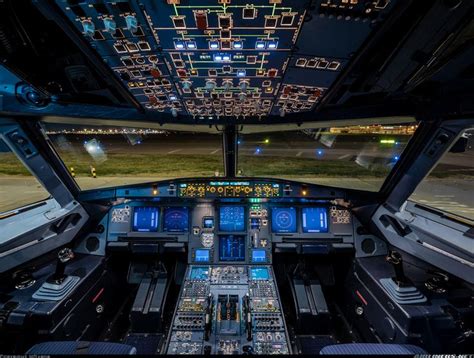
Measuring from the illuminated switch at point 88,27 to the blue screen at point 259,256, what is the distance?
2.68 meters

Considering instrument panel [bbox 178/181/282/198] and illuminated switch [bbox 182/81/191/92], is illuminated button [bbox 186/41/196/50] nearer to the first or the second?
illuminated switch [bbox 182/81/191/92]

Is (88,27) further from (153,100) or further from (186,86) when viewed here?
(153,100)

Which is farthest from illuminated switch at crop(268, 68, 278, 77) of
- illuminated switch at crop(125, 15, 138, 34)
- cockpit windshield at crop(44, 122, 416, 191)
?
cockpit windshield at crop(44, 122, 416, 191)

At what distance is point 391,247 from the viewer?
310 cm

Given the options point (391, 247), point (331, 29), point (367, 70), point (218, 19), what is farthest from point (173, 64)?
point (391, 247)

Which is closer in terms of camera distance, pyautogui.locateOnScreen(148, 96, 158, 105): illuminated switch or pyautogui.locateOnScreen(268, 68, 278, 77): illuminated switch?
pyautogui.locateOnScreen(268, 68, 278, 77): illuminated switch

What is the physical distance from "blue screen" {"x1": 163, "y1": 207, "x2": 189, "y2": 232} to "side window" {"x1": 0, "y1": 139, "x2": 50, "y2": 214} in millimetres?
1536

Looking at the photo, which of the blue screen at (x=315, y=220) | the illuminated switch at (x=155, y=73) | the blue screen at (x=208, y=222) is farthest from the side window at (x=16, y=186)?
the blue screen at (x=315, y=220)

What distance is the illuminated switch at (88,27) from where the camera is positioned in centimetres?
138

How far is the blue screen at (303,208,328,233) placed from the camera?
338cm

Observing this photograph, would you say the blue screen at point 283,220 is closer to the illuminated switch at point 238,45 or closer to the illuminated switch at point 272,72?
the illuminated switch at point 272,72

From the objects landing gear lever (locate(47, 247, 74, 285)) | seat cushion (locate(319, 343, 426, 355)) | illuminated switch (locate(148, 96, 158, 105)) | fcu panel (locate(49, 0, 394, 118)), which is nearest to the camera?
fcu panel (locate(49, 0, 394, 118))

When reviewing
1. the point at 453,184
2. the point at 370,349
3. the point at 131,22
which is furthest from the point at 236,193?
the point at 453,184

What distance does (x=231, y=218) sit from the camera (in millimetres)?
3426
